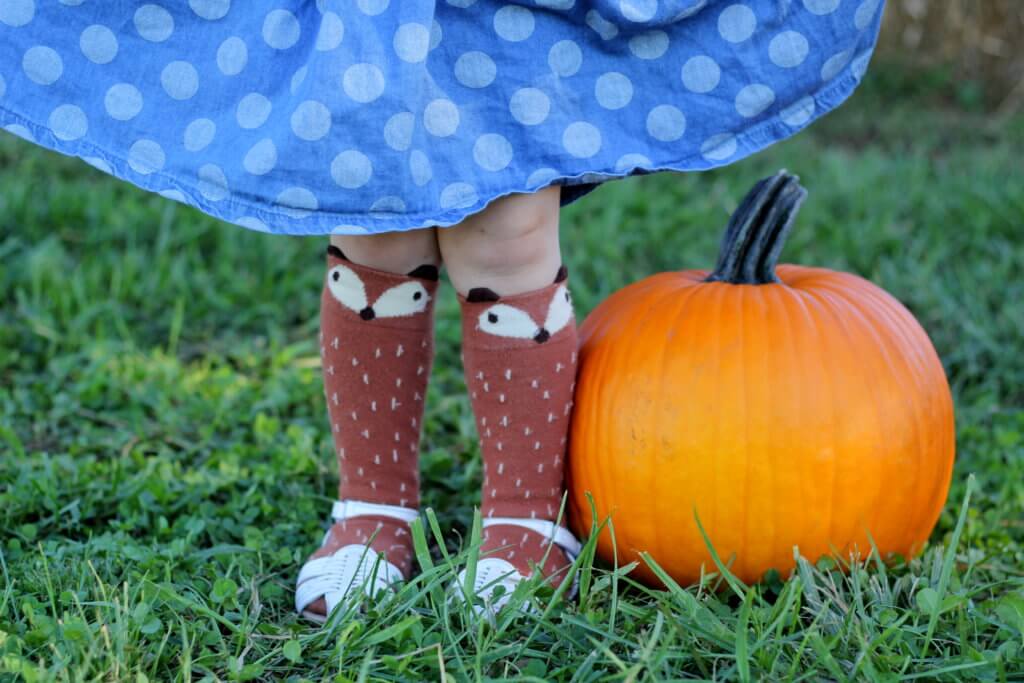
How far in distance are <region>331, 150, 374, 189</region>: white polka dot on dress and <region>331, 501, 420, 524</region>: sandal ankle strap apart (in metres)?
0.55

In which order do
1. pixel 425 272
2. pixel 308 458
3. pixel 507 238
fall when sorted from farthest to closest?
1. pixel 308 458
2. pixel 425 272
3. pixel 507 238

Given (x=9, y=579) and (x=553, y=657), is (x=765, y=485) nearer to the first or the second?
(x=553, y=657)

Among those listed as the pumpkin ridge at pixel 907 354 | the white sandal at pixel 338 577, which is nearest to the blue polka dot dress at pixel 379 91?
the pumpkin ridge at pixel 907 354

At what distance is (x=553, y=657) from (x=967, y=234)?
2.23 metres

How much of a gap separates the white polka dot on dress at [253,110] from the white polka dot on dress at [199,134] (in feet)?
0.11

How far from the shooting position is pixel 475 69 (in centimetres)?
134

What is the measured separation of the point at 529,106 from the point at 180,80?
42 centimetres

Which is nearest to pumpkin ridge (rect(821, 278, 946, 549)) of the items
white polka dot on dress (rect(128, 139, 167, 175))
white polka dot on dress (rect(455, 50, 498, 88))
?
white polka dot on dress (rect(455, 50, 498, 88))

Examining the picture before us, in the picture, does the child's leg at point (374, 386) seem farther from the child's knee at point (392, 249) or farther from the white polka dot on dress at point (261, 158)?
the white polka dot on dress at point (261, 158)

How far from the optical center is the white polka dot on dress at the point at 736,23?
4.64 feet

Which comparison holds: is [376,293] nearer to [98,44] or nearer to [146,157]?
[146,157]

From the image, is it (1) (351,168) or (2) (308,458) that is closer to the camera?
A: (1) (351,168)

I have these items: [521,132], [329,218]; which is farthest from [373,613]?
[521,132]

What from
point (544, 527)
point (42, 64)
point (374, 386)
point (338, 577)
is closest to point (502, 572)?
point (544, 527)
